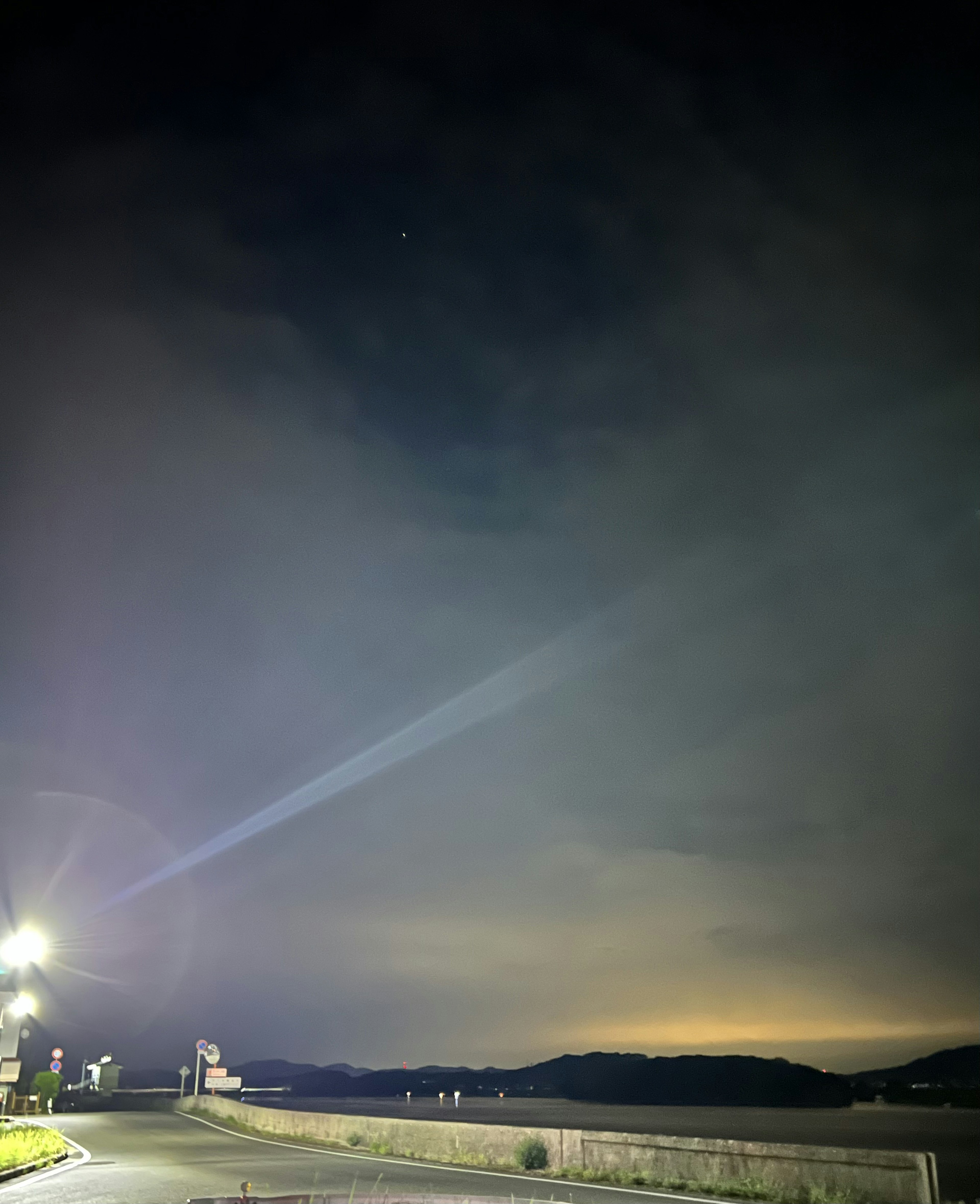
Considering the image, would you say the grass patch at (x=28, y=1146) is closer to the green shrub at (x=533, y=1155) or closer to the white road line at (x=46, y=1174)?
the white road line at (x=46, y=1174)

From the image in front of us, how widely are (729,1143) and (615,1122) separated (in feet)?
284

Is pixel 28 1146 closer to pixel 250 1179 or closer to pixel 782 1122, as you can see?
pixel 250 1179

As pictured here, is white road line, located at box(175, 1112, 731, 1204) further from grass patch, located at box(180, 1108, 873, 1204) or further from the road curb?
the road curb

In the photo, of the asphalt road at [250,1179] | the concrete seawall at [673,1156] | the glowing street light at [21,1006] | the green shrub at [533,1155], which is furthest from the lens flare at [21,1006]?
the green shrub at [533,1155]

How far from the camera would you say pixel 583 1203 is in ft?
51.1

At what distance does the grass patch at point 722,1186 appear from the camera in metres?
15.1

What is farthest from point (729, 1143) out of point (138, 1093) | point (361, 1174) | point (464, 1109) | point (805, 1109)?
point (805, 1109)

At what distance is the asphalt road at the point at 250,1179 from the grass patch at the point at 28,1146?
3.04ft

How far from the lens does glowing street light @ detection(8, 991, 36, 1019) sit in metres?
43.1

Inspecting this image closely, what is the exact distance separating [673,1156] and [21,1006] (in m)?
35.7

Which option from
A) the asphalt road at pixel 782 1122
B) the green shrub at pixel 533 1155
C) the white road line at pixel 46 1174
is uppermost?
the green shrub at pixel 533 1155

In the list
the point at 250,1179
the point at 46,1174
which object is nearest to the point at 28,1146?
the point at 46,1174

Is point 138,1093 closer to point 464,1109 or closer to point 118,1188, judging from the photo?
point 464,1109

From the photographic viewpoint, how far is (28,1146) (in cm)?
2448
